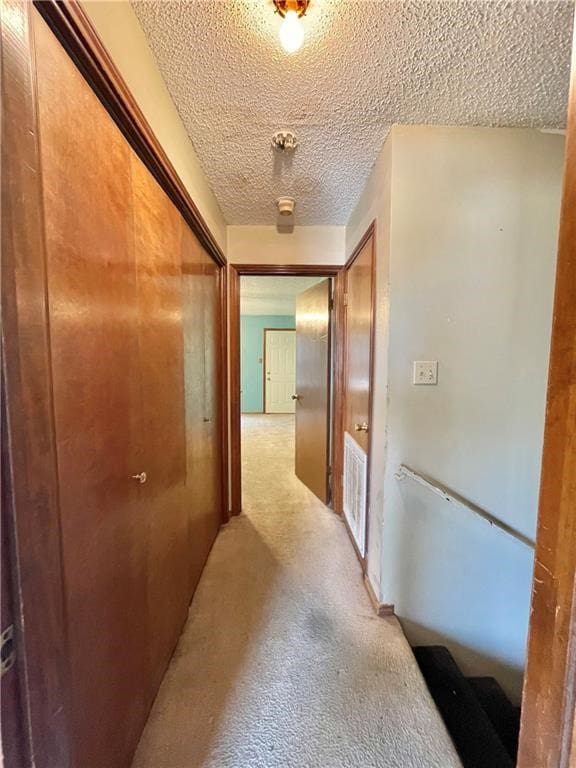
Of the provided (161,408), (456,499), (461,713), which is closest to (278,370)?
(456,499)

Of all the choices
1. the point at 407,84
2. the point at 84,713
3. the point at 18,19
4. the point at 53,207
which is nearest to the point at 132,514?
the point at 84,713

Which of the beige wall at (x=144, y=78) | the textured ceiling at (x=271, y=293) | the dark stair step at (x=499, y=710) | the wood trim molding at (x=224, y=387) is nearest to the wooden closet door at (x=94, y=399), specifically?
the beige wall at (x=144, y=78)

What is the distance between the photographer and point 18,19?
480 millimetres


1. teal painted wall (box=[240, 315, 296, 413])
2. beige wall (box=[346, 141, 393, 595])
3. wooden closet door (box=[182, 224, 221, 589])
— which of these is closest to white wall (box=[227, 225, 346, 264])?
wooden closet door (box=[182, 224, 221, 589])

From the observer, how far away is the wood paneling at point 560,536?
505 mm

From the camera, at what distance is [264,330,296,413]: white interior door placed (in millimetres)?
7199

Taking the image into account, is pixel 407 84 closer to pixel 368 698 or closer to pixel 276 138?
pixel 276 138

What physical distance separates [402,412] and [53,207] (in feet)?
4.84

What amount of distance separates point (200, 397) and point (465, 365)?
4.62 feet

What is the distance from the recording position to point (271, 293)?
5434mm

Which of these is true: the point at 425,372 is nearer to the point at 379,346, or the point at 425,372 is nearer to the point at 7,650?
the point at 379,346

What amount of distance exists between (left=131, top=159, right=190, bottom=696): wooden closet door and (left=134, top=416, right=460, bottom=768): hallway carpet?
18 cm

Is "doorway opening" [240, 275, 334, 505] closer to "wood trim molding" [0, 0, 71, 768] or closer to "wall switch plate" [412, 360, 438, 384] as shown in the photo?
"wall switch plate" [412, 360, 438, 384]

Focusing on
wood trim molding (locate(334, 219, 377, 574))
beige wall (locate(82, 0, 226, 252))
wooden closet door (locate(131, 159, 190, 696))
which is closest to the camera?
beige wall (locate(82, 0, 226, 252))
